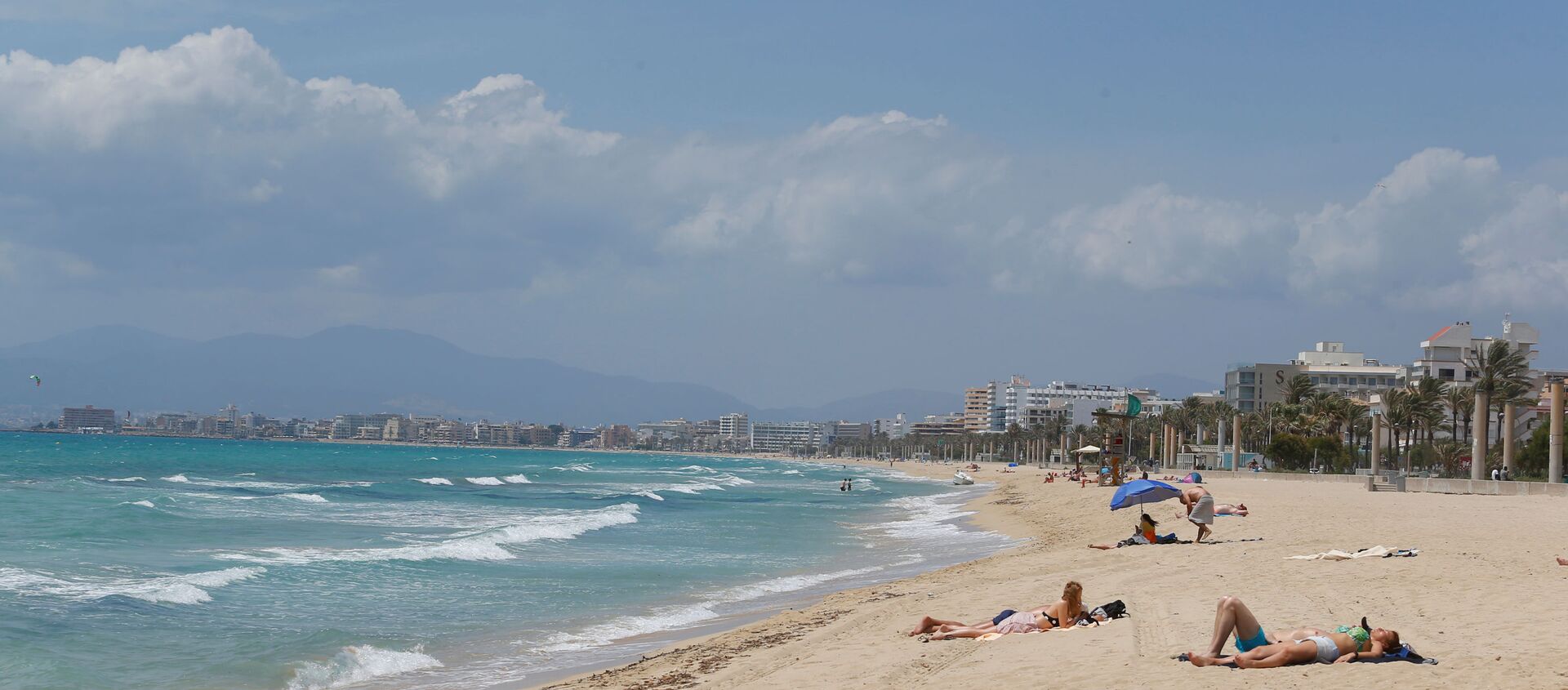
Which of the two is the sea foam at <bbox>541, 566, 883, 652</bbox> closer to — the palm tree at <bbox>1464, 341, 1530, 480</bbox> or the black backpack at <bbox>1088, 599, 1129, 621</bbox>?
the black backpack at <bbox>1088, 599, 1129, 621</bbox>

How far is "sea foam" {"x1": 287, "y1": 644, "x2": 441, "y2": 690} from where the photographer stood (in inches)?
481

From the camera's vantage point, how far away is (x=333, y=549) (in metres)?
24.8

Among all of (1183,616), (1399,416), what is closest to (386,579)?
(1183,616)

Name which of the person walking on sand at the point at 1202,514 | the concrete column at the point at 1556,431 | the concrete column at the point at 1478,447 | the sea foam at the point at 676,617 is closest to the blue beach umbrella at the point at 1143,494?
the person walking on sand at the point at 1202,514

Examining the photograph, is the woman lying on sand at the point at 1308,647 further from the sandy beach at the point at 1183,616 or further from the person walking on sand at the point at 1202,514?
the person walking on sand at the point at 1202,514

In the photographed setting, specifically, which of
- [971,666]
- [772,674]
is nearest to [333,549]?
[772,674]

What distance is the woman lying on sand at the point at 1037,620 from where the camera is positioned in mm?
10938

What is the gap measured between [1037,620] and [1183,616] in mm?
1468

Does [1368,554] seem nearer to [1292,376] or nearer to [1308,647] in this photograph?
[1308,647]

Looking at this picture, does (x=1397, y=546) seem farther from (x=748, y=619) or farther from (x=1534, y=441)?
(x=1534, y=441)

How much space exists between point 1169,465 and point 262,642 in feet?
237

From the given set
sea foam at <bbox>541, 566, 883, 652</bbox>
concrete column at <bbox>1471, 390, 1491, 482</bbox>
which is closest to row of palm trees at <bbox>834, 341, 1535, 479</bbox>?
concrete column at <bbox>1471, 390, 1491, 482</bbox>

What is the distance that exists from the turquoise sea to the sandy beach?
1.82 meters

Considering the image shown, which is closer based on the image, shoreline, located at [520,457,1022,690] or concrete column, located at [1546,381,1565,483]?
shoreline, located at [520,457,1022,690]
